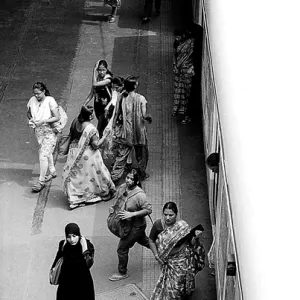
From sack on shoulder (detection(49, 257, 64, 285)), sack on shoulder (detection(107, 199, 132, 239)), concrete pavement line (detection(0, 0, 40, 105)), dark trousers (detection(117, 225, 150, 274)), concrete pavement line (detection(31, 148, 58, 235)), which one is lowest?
sack on shoulder (detection(49, 257, 64, 285))

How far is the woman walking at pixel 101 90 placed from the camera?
11.0 m

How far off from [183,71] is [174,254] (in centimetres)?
424

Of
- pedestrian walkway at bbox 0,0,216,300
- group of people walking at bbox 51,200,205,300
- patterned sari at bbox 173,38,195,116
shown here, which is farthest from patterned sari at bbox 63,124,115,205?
patterned sari at bbox 173,38,195,116

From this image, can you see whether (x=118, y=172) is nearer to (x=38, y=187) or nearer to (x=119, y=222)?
(x=38, y=187)

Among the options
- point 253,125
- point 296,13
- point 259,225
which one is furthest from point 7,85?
point 259,225

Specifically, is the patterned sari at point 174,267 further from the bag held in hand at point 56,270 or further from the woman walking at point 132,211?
the bag held in hand at point 56,270

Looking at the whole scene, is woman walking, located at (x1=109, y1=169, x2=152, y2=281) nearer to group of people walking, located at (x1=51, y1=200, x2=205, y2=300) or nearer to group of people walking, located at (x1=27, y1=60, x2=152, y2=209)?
group of people walking, located at (x1=51, y1=200, x2=205, y2=300)

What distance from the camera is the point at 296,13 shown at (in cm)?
681

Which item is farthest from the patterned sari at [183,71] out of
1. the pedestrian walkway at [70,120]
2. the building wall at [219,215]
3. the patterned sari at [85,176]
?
the patterned sari at [85,176]

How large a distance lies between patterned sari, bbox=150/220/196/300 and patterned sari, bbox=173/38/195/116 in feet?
13.3

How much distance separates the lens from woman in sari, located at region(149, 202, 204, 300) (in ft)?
26.2

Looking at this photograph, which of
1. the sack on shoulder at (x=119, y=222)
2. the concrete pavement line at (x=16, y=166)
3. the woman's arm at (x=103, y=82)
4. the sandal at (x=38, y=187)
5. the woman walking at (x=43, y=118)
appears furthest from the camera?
the concrete pavement line at (x=16, y=166)

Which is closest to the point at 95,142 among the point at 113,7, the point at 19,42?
the point at 19,42

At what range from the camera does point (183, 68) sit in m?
11.9
